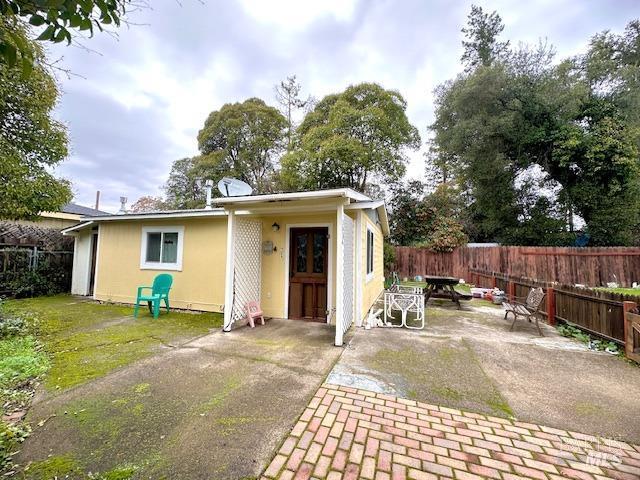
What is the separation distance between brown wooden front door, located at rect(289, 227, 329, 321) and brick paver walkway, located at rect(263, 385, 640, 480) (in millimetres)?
3455

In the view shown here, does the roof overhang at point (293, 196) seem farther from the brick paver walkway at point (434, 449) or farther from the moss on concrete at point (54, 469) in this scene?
the moss on concrete at point (54, 469)

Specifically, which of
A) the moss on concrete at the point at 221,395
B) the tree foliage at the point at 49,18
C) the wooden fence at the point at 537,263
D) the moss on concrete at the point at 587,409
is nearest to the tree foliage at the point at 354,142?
the wooden fence at the point at 537,263

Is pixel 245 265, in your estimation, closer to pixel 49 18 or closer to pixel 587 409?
pixel 49 18

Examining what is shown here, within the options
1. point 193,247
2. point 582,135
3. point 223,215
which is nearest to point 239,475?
point 223,215

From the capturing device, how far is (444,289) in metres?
8.59

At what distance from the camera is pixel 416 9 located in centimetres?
711

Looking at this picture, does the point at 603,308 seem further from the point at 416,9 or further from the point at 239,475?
the point at 416,9

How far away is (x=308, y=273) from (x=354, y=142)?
30.7ft

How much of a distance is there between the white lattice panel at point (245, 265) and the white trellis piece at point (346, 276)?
220cm

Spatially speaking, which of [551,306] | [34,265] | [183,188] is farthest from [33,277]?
[551,306]

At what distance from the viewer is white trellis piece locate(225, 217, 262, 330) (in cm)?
552

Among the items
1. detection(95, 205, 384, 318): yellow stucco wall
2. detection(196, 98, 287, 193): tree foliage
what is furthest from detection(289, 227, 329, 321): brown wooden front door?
detection(196, 98, 287, 193): tree foliage

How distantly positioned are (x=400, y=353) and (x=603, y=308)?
12.0 feet

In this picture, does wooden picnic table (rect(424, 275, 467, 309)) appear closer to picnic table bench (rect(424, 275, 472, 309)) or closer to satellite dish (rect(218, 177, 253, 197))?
picnic table bench (rect(424, 275, 472, 309))
